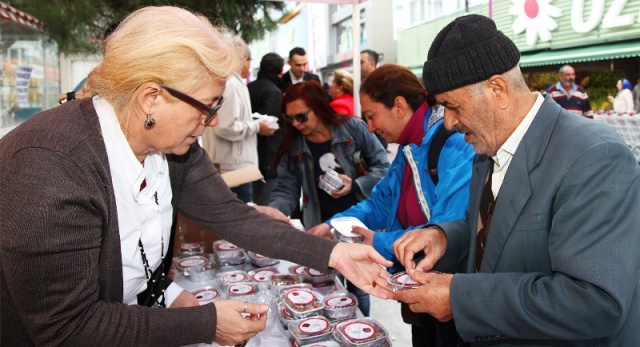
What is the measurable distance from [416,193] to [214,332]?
1.15m

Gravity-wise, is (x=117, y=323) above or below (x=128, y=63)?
below

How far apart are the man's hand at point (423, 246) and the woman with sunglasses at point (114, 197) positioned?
0.48 feet

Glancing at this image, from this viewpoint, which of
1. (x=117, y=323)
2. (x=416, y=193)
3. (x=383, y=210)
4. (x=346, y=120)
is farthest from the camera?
(x=346, y=120)

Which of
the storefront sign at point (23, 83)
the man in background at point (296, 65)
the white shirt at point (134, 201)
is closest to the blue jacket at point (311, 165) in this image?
the white shirt at point (134, 201)

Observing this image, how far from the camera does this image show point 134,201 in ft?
4.66

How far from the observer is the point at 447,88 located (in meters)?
1.39

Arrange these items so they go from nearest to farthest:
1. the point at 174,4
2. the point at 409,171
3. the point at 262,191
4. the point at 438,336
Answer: the point at 438,336, the point at 409,171, the point at 174,4, the point at 262,191

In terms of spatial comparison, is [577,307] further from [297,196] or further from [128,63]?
[297,196]

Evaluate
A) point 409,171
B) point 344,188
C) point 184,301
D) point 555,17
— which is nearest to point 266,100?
point 344,188

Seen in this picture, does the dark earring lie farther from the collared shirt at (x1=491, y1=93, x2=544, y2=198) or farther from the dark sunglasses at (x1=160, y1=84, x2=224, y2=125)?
the collared shirt at (x1=491, y1=93, x2=544, y2=198)

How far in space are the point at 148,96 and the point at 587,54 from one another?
1115 centimetres

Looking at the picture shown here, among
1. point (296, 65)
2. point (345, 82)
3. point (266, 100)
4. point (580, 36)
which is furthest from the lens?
point (580, 36)

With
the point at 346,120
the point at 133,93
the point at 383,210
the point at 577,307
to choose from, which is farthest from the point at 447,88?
the point at 346,120

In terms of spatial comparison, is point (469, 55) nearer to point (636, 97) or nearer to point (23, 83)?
point (23, 83)
